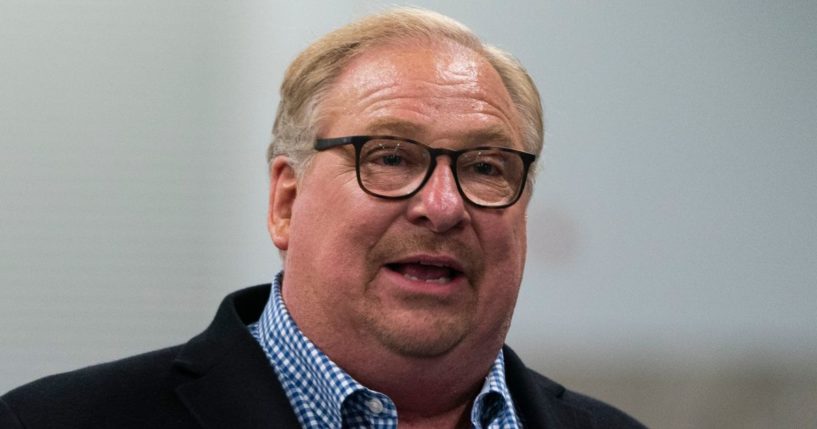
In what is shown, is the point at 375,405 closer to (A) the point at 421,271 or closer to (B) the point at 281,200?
(A) the point at 421,271

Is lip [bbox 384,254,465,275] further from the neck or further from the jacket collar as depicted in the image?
the jacket collar

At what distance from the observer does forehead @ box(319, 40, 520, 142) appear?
2.10 m

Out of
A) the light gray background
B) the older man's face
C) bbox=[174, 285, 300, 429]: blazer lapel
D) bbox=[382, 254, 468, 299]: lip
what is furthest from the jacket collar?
the light gray background

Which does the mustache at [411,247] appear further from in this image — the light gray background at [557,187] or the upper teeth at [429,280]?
the light gray background at [557,187]

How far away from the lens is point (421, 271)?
6.70 ft

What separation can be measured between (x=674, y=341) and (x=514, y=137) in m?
1.81

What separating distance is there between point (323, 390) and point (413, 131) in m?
0.48

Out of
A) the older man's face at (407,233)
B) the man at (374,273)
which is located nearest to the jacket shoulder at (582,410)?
the man at (374,273)

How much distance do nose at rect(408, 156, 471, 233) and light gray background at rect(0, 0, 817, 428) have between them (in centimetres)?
141

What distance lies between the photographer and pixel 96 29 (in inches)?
130

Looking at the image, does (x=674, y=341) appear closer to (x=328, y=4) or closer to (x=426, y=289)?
(x=328, y=4)

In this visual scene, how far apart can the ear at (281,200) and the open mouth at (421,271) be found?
0.29 metres

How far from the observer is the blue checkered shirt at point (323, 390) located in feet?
6.72

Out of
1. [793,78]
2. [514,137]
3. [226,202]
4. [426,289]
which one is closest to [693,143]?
[793,78]
